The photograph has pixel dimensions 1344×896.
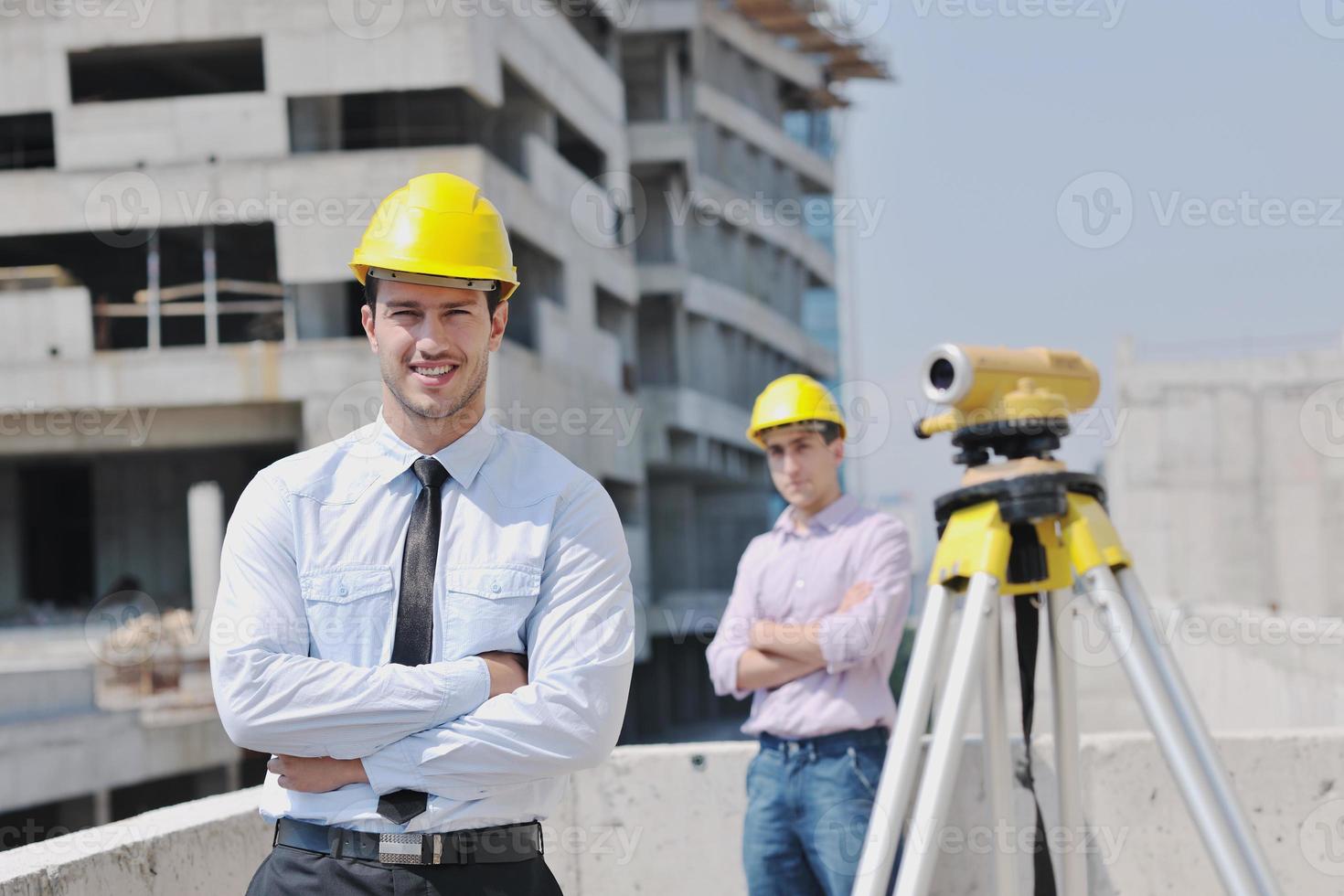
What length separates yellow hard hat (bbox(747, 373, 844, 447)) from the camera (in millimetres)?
4801

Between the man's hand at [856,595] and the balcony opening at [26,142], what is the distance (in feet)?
78.1

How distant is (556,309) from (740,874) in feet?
72.2

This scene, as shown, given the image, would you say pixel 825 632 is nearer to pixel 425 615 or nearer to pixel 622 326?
pixel 425 615

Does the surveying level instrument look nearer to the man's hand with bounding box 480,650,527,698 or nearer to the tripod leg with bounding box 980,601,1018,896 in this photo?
the tripod leg with bounding box 980,601,1018,896

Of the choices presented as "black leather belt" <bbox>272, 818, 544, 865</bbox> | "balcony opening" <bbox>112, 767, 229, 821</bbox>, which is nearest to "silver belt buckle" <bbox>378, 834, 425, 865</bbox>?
"black leather belt" <bbox>272, 818, 544, 865</bbox>

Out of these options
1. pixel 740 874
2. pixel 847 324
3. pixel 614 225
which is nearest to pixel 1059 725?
pixel 740 874

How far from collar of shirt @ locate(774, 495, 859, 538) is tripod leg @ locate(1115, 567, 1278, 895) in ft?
6.79

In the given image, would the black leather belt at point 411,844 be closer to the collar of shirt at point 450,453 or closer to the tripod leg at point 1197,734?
the collar of shirt at point 450,453

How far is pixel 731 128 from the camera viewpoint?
4119cm

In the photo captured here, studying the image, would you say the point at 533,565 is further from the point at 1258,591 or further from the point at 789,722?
the point at 1258,591

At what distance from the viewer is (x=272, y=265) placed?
26656 mm

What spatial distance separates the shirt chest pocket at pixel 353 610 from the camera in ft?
8.95

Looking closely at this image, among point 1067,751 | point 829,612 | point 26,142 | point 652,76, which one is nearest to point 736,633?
point 829,612

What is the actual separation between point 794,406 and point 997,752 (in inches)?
76.8
